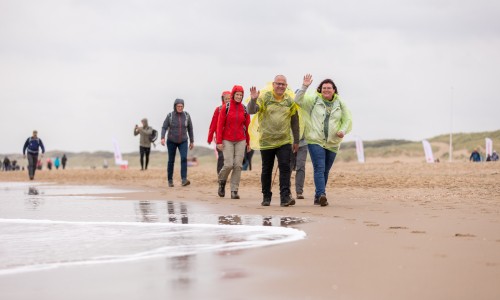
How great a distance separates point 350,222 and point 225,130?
559 cm

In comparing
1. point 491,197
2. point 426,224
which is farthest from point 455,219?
point 491,197

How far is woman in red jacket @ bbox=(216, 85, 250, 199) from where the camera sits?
1362cm

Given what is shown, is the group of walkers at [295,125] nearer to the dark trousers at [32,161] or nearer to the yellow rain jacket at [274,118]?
the yellow rain jacket at [274,118]

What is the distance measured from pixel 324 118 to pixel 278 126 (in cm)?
74

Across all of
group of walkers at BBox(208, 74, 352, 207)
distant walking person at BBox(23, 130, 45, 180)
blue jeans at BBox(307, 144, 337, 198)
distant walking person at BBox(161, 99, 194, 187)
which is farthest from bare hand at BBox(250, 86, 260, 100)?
distant walking person at BBox(23, 130, 45, 180)

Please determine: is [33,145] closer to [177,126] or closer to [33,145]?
[33,145]

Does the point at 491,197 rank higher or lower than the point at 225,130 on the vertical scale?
lower

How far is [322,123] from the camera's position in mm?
11797

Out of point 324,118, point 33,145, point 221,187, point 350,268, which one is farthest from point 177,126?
point 350,268

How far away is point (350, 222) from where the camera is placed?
848 centimetres

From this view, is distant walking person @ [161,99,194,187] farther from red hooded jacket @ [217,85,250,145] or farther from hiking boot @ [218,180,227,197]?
red hooded jacket @ [217,85,250,145]

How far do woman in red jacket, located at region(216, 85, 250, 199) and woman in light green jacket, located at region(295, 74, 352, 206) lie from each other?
1902 mm

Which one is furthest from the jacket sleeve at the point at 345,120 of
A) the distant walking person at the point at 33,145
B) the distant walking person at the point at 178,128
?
the distant walking person at the point at 33,145

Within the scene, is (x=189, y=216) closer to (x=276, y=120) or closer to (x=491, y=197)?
(x=276, y=120)
